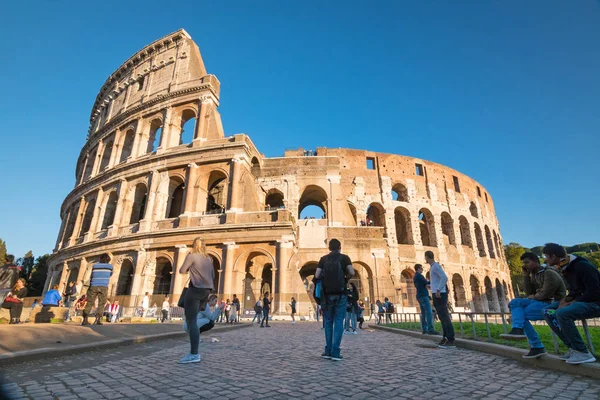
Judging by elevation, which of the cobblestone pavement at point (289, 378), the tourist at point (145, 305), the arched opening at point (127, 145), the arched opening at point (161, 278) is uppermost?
the arched opening at point (127, 145)

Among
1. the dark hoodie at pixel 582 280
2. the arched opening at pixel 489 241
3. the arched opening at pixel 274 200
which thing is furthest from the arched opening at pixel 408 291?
the dark hoodie at pixel 582 280

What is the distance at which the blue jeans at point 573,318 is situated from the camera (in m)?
2.99

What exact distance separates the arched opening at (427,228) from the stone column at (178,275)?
62.8 feet

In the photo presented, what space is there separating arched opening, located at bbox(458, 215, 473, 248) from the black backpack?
1043 inches

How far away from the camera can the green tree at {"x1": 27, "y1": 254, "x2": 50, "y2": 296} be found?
111 ft

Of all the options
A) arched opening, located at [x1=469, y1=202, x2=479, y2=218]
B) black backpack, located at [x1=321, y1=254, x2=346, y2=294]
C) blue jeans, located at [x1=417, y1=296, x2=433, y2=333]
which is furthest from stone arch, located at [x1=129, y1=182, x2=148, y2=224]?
arched opening, located at [x1=469, y1=202, x2=479, y2=218]

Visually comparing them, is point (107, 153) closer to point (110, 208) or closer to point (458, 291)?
point (110, 208)

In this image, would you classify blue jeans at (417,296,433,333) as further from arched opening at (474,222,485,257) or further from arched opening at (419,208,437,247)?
arched opening at (474,222,485,257)

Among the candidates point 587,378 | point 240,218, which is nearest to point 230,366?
point 587,378

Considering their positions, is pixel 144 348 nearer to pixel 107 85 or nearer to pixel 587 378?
pixel 587 378

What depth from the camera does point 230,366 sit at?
3.76 meters

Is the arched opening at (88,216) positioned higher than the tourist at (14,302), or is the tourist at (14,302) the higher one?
the arched opening at (88,216)

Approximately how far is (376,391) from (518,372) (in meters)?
1.97

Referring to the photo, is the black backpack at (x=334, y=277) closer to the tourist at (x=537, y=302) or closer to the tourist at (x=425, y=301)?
the tourist at (x=537, y=302)
